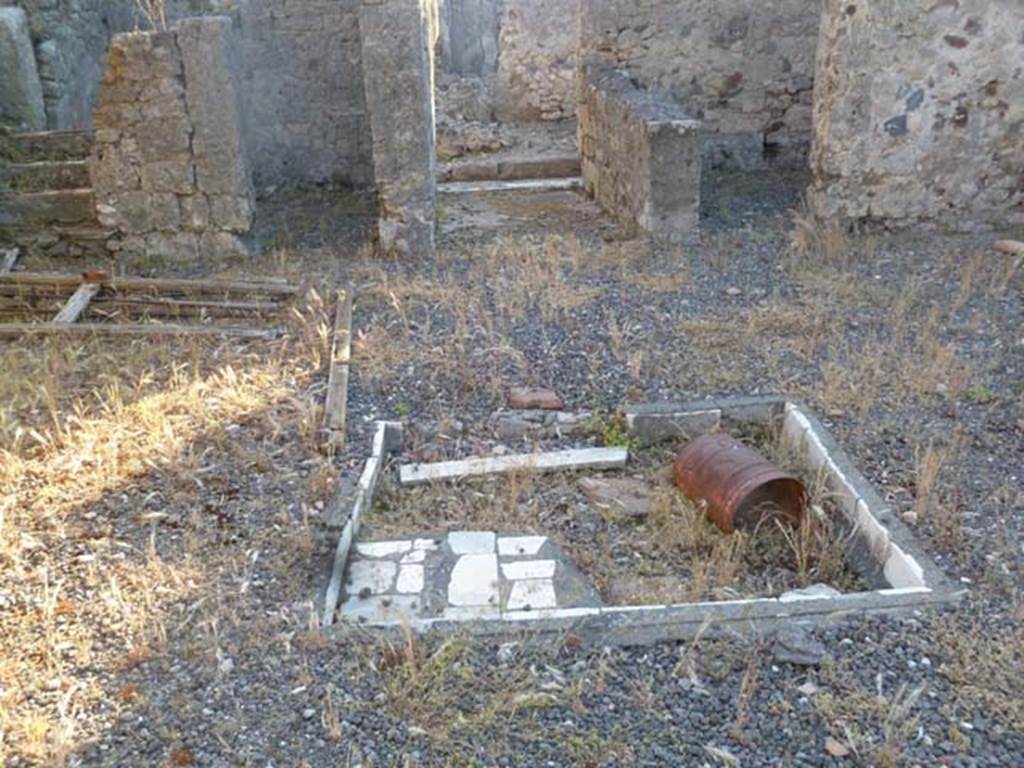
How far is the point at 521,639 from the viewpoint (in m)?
3.10

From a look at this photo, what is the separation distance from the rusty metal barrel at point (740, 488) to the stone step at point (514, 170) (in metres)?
6.62

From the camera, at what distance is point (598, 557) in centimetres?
381

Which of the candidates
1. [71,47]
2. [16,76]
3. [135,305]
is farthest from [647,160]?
[71,47]

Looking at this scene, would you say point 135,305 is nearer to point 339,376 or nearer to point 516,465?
point 339,376

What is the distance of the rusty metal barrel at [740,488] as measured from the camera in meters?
3.84

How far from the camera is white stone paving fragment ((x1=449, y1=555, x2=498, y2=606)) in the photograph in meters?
3.54

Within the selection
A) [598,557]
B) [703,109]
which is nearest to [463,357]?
[598,557]

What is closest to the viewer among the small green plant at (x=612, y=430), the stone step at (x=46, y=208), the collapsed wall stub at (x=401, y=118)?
the small green plant at (x=612, y=430)

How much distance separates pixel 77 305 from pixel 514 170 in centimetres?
549

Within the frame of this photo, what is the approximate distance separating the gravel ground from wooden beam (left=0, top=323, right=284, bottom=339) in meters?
0.17

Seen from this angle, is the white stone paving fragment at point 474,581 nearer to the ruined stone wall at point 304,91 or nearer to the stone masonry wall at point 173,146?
the stone masonry wall at point 173,146

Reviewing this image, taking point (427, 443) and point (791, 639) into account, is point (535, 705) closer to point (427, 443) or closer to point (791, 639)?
point (791, 639)

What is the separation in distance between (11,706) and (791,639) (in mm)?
2408

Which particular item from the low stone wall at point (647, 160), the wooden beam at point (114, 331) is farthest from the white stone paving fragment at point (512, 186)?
the wooden beam at point (114, 331)
